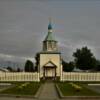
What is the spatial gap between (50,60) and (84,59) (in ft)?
130

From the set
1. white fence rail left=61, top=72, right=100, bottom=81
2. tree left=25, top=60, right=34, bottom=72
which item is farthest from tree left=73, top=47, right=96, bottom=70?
white fence rail left=61, top=72, right=100, bottom=81

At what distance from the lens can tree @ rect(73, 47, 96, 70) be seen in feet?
398

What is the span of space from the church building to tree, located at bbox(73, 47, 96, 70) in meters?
32.8

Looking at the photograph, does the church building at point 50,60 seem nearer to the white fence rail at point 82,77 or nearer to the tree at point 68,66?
the white fence rail at point 82,77

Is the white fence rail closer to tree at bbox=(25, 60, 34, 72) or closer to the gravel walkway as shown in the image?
the gravel walkway

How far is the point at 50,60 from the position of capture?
86.2 metres

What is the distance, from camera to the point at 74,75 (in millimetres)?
76750

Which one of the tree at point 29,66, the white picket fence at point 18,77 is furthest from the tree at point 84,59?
the white picket fence at point 18,77

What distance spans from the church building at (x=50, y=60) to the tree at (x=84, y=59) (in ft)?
108

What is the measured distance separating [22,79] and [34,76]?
266 cm

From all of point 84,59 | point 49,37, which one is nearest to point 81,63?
A: point 84,59

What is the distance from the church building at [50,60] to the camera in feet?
276

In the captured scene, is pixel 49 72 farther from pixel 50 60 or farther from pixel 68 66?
pixel 68 66

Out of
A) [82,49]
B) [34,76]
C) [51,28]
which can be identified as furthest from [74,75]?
[82,49]
